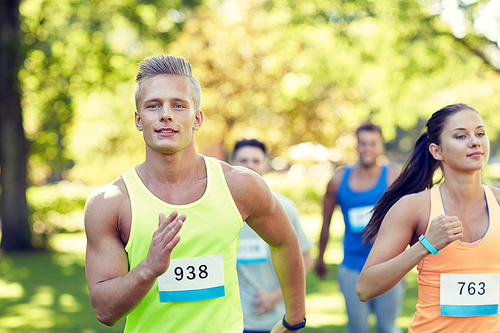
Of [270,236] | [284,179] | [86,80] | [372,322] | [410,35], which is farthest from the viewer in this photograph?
[284,179]

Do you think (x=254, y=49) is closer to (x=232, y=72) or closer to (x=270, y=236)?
(x=232, y=72)

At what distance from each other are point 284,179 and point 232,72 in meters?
8.23

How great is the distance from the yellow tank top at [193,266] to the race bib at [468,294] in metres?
1.04

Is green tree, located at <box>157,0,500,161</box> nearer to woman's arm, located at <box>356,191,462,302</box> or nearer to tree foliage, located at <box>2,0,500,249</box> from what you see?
tree foliage, located at <box>2,0,500,249</box>

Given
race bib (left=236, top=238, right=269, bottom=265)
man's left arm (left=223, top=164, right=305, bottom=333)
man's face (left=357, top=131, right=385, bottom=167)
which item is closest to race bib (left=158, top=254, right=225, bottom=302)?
man's left arm (left=223, top=164, right=305, bottom=333)

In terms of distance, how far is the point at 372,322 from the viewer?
25.1 feet

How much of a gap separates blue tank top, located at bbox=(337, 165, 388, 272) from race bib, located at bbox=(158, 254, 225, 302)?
9.07ft

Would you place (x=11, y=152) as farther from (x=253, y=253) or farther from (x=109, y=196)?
(x=109, y=196)

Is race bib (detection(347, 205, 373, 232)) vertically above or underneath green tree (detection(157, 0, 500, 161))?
underneath

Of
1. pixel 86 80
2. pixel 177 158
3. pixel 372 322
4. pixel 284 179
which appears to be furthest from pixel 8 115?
pixel 284 179

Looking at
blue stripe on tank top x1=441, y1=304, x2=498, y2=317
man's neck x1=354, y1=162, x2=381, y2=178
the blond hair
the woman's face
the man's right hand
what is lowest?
blue stripe on tank top x1=441, y1=304, x2=498, y2=317

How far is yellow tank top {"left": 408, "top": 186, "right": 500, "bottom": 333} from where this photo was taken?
2668mm

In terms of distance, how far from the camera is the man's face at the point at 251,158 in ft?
14.9

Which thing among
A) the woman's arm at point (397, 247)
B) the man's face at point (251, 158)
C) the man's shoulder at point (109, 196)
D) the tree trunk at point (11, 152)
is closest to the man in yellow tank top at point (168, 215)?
the man's shoulder at point (109, 196)
